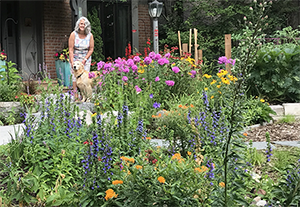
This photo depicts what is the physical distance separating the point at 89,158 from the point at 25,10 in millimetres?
8798

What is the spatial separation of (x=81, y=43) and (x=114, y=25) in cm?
559

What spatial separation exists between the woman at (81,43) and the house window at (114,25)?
491 cm

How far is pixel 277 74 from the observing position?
6.32 meters

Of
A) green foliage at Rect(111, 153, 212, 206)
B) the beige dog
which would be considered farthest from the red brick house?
green foliage at Rect(111, 153, 212, 206)

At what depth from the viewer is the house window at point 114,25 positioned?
11.9 metres

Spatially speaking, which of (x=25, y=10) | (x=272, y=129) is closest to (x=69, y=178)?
(x=272, y=129)

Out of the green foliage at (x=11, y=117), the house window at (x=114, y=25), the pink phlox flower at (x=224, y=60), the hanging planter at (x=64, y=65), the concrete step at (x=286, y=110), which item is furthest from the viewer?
the house window at (x=114, y=25)

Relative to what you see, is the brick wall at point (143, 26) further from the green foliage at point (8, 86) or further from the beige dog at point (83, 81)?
the beige dog at point (83, 81)

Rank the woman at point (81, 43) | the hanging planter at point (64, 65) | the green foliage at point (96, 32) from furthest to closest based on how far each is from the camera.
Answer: the green foliage at point (96, 32)
the hanging planter at point (64, 65)
the woman at point (81, 43)

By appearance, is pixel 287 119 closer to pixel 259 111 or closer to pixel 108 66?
pixel 259 111

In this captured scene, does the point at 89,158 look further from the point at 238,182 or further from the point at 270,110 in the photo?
the point at 270,110

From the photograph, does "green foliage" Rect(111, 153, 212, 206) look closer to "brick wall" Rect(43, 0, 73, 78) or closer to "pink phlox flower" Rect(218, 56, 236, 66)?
"pink phlox flower" Rect(218, 56, 236, 66)

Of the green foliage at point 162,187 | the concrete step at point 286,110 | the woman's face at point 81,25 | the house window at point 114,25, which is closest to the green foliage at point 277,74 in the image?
the concrete step at point 286,110

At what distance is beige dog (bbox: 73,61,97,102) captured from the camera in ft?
20.9
